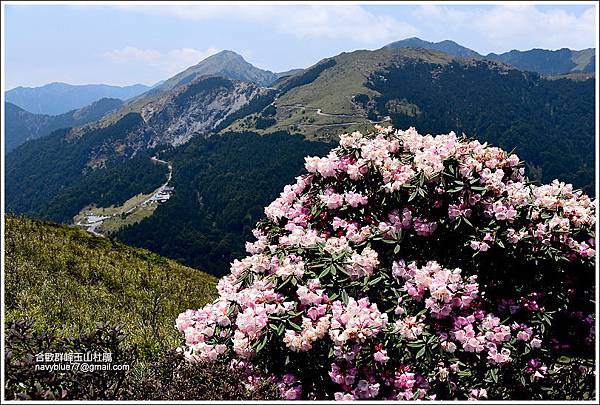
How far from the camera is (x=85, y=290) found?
412 inches

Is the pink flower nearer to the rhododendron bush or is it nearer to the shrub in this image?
the rhododendron bush

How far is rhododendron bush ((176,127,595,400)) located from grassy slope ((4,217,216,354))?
3.13m

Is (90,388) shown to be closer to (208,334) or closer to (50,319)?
(208,334)

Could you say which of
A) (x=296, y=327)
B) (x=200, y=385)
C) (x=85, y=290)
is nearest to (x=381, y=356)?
(x=296, y=327)

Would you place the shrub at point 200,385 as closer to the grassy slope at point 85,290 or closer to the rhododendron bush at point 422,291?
the rhododendron bush at point 422,291

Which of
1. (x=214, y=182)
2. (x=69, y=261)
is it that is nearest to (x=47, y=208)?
(x=214, y=182)

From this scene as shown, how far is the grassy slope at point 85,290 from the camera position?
26.9 ft

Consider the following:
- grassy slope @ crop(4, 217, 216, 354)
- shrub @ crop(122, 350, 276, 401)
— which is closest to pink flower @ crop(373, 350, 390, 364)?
shrub @ crop(122, 350, 276, 401)

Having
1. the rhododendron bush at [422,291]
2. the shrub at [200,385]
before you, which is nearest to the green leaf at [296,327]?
the rhododendron bush at [422,291]

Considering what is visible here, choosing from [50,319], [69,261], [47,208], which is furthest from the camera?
[47,208]

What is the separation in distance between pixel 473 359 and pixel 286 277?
1710mm

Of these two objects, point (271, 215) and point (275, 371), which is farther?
point (271, 215)

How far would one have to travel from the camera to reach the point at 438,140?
5145 mm

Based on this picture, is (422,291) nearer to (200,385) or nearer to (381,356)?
(381,356)
